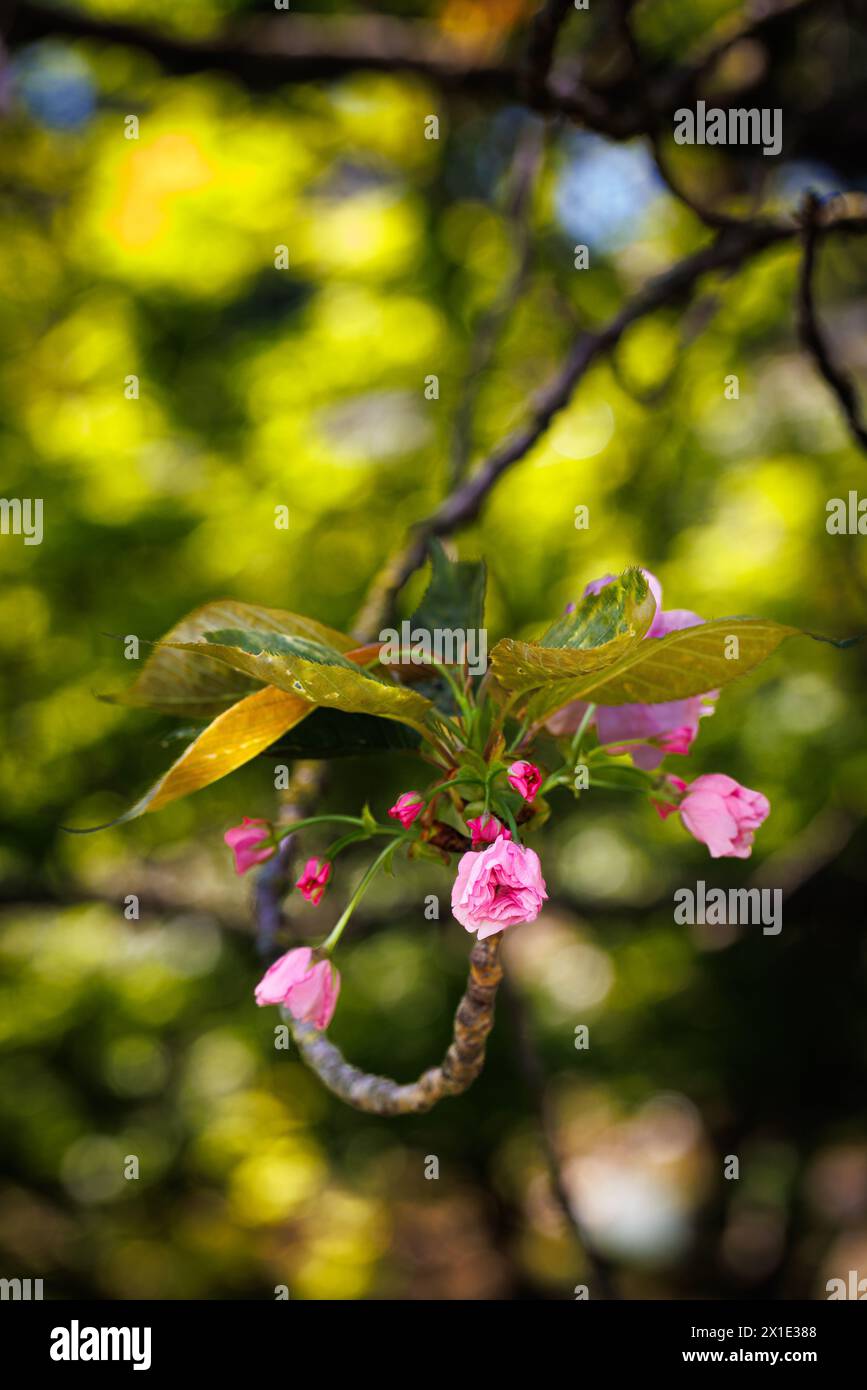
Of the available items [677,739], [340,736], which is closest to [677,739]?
[677,739]

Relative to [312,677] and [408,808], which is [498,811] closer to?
[408,808]

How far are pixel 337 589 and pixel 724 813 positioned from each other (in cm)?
175

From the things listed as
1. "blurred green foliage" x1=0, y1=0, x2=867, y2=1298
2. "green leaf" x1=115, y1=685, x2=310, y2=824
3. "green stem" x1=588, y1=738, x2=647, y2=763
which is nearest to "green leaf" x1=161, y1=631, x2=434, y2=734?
"green leaf" x1=115, y1=685, x2=310, y2=824

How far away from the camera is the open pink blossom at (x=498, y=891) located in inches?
25.8

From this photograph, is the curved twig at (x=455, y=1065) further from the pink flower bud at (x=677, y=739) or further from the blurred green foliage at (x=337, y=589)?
the blurred green foliage at (x=337, y=589)

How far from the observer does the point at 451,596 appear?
3.14 feet

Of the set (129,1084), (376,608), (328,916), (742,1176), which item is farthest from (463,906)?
(742,1176)

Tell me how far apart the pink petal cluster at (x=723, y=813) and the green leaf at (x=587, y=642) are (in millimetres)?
175

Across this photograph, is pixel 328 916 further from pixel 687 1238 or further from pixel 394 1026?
pixel 687 1238

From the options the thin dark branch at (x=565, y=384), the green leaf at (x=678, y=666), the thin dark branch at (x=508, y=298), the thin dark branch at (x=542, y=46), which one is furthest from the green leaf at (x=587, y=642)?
the thin dark branch at (x=508, y=298)

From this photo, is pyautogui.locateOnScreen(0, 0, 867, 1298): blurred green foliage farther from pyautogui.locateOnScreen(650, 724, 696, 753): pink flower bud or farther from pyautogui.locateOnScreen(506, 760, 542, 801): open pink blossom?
pyautogui.locateOnScreen(506, 760, 542, 801): open pink blossom

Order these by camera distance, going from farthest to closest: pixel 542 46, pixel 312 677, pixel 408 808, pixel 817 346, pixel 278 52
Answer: pixel 278 52, pixel 817 346, pixel 542 46, pixel 408 808, pixel 312 677

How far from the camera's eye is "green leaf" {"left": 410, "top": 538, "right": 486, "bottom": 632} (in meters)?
0.92

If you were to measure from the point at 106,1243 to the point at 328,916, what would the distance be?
1293mm
